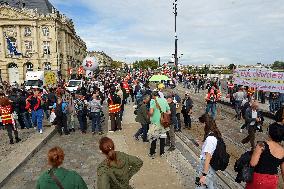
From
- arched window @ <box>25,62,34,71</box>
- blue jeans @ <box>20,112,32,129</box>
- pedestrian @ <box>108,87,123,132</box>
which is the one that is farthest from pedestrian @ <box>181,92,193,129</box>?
arched window @ <box>25,62,34,71</box>

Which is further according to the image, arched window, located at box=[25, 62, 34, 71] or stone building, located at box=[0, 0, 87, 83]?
arched window, located at box=[25, 62, 34, 71]

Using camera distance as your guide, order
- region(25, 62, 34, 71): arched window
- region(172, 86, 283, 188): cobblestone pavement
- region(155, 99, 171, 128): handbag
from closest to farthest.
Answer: region(155, 99, 171, 128): handbag
region(172, 86, 283, 188): cobblestone pavement
region(25, 62, 34, 71): arched window

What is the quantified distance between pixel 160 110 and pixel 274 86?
11.5m

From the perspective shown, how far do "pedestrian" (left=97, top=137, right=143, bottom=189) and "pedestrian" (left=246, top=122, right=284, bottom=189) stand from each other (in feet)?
5.55

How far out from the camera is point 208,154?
4625 millimetres

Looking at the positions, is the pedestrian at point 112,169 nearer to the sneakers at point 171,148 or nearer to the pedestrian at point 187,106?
the sneakers at point 171,148

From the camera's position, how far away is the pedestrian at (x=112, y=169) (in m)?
3.89

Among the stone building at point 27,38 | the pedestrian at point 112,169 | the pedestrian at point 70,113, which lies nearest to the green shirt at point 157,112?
the pedestrian at point 112,169

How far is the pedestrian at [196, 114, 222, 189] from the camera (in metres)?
4.63

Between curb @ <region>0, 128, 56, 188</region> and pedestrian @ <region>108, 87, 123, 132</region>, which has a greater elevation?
pedestrian @ <region>108, 87, 123, 132</region>

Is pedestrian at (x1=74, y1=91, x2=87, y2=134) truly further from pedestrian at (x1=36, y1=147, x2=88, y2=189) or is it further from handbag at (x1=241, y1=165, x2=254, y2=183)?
handbag at (x1=241, y1=165, x2=254, y2=183)

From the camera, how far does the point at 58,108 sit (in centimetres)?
1267

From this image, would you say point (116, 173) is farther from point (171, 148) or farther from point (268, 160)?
point (171, 148)

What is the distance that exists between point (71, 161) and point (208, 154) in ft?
18.4
